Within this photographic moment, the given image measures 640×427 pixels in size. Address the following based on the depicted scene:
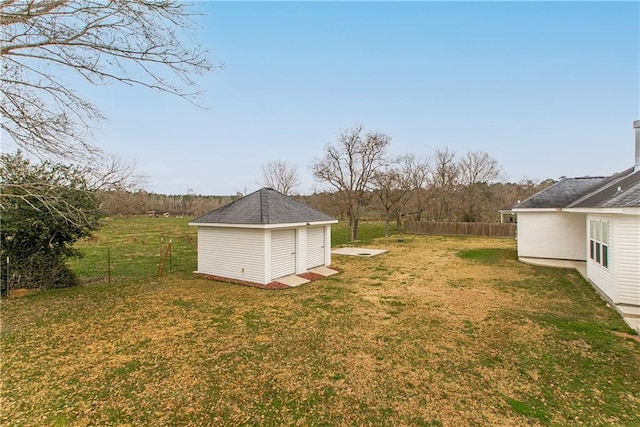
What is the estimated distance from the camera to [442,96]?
16.0 meters

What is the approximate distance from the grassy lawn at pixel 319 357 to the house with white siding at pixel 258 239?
1.25 meters

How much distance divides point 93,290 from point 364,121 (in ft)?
67.4

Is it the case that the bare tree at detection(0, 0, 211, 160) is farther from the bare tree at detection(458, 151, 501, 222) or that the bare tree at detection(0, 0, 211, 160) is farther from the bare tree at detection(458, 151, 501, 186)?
the bare tree at detection(458, 151, 501, 186)

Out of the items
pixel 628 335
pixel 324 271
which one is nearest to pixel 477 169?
pixel 324 271

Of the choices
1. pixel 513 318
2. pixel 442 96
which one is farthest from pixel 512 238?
pixel 513 318

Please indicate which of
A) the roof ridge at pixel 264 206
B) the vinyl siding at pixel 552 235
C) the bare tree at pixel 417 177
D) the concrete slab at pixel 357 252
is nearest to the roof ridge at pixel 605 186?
the vinyl siding at pixel 552 235

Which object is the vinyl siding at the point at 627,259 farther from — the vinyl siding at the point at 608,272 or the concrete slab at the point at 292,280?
the concrete slab at the point at 292,280

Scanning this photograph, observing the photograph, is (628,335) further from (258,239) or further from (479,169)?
(479,169)

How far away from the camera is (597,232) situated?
8.36m

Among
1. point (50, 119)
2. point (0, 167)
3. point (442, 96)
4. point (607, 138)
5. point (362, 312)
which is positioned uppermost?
point (442, 96)

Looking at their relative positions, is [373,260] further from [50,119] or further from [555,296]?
[50,119]

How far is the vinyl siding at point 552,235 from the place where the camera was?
1224 cm

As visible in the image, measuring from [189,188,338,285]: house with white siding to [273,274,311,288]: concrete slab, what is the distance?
0.17m

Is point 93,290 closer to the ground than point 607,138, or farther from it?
closer to the ground
